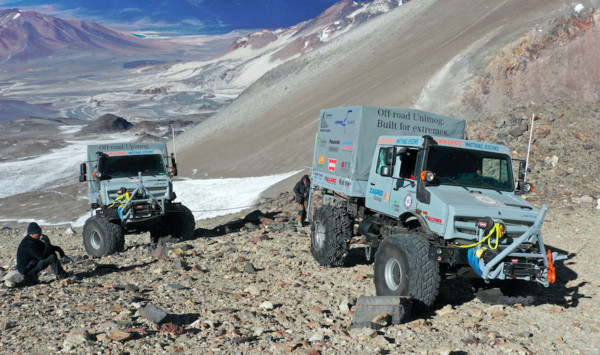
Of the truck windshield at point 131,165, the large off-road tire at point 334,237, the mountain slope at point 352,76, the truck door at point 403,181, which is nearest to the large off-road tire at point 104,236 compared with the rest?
the truck windshield at point 131,165

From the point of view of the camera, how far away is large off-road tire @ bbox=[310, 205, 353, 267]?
11.6 meters

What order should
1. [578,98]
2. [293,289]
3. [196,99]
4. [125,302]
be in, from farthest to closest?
1. [196,99]
2. [578,98]
3. [293,289]
4. [125,302]

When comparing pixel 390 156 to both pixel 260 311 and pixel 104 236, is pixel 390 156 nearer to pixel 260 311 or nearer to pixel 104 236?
pixel 260 311

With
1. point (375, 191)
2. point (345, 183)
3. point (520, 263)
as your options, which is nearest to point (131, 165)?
point (345, 183)

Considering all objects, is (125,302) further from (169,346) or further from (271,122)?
(271,122)

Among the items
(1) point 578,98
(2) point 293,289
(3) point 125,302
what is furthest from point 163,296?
(1) point 578,98

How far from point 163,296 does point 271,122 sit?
Answer: 37.0 m

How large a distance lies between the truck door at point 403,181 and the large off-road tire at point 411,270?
90 centimetres

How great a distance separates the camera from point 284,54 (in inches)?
6560

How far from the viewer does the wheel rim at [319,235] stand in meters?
12.1

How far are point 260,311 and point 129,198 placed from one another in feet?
24.0

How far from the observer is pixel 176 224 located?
53.8ft

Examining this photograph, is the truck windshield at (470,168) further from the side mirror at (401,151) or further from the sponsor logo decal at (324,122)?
the sponsor logo decal at (324,122)

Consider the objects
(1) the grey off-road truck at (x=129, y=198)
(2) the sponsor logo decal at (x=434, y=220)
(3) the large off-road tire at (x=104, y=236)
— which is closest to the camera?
(2) the sponsor logo decal at (x=434, y=220)
